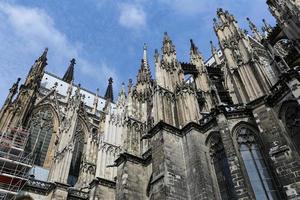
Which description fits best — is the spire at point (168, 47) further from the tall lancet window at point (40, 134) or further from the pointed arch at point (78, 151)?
the tall lancet window at point (40, 134)

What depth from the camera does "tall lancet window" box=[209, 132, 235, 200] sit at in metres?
10.3

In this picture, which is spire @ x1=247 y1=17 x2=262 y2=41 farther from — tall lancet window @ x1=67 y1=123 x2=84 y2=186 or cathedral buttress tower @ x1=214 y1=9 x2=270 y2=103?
tall lancet window @ x1=67 y1=123 x2=84 y2=186

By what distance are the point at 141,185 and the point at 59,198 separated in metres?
5.41

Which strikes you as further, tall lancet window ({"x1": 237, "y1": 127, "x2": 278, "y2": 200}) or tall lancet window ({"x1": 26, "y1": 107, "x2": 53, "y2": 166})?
tall lancet window ({"x1": 26, "y1": 107, "x2": 53, "y2": 166})

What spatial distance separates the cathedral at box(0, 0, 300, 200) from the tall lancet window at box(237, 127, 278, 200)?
0.11 ft

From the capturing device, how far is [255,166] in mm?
10273

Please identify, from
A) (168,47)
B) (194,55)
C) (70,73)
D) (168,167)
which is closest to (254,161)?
(168,167)

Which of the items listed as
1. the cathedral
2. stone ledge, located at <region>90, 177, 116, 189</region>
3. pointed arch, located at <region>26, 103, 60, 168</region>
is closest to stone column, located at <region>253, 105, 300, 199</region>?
the cathedral

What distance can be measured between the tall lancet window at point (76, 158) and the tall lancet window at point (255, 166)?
48.2ft

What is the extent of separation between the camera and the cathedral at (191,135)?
395 inches

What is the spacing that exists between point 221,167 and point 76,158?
1587 centimetres

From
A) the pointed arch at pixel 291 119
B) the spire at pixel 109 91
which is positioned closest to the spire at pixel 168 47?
the pointed arch at pixel 291 119

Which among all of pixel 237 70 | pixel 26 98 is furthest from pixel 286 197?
pixel 26 98

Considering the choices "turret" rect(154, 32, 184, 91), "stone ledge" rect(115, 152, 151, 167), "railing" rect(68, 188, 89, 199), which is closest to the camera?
"stone ledge" rect(115, 152, 151, 167)
